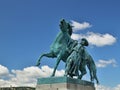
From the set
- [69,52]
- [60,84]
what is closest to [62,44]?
[69,52]

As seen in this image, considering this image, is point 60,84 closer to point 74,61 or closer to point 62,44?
point 74,61

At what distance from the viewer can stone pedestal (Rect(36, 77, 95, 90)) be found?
57.2ft

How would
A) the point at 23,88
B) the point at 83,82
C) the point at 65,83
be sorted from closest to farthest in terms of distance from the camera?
the point at 65,83 < the point at 83,82 < the point at 23,88

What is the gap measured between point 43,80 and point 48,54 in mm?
1387

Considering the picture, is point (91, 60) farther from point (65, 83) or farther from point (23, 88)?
point (23, 88)

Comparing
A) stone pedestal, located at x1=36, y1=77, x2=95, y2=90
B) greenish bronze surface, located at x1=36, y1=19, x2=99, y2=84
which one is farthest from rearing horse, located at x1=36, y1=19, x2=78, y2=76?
stone pedestal, located at x1=36, y1=77, x2=95, y2=90

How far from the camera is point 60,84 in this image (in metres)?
17.5

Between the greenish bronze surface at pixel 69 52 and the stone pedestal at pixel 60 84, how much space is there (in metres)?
0.49

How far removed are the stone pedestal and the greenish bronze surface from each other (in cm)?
49

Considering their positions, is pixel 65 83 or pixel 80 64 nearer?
pixel 65 83

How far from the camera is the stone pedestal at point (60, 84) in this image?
1745 cm

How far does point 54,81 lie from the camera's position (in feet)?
58.2

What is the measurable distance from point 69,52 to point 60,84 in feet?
6.53

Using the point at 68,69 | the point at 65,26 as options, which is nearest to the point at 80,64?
the point at 68,69
